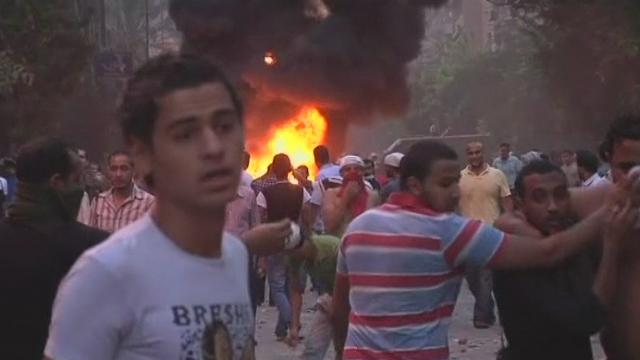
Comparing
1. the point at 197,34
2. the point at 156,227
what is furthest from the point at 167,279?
the point at 197,34

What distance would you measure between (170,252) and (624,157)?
1.99 meters

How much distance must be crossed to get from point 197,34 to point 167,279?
38.3m

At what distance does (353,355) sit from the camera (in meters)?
5.01

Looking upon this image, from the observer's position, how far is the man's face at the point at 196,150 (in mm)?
2697

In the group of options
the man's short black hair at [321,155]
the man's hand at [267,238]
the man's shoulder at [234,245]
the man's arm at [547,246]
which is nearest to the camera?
the man's shoulder at [234,245]

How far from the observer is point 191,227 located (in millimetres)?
2773

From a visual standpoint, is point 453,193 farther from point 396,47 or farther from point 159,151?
point 396,47

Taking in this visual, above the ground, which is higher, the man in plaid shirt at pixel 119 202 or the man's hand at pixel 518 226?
the man in plaid shirt at pixel 119 202

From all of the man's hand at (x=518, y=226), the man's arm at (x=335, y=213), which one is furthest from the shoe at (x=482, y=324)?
the man's hand at (x=518, y=226)

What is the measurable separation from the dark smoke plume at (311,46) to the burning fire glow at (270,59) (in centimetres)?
7

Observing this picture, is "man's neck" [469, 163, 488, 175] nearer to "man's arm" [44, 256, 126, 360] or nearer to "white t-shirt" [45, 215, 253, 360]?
"white t-shirt" [45, 215, 253, 360]

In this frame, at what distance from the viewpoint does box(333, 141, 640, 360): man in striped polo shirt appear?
4.78 metres

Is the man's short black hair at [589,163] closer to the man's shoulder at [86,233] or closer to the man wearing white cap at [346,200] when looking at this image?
the man wearing white cap at [346,200]

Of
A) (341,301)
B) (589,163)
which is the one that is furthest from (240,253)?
(589,163)
